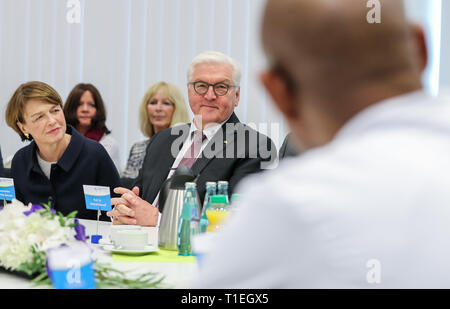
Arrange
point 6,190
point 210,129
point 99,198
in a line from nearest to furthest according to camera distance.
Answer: point 99,198
point 6,190
point 210,129

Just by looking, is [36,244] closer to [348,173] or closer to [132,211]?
[132,211]

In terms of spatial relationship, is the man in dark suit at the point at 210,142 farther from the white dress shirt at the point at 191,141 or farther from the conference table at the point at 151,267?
the conference table at the point at 151,267

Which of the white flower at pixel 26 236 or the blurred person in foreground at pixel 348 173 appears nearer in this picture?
the blurred person in foreground at pixel 348 173

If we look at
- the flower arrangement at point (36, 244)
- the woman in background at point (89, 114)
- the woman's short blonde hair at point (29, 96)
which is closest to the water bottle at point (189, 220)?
the flower arrangement at point (36, 244)

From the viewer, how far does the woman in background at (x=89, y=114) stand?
5082 mm

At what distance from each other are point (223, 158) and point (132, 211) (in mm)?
646

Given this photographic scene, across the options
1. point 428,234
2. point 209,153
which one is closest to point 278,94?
point 428,234

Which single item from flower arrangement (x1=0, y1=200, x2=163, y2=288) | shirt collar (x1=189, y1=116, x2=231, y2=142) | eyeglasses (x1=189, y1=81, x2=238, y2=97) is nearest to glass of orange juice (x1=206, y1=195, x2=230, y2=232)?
flower arrangement (x1=0, y1=200, x2=163, y2=288)

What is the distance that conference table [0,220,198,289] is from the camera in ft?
5.22

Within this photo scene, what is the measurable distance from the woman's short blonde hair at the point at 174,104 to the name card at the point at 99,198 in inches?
93.0

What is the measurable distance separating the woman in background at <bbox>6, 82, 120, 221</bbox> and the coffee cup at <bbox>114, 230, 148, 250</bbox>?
1.18 m

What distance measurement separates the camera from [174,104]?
15.7 ft

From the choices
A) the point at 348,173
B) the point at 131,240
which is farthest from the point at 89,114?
the point at 348,173

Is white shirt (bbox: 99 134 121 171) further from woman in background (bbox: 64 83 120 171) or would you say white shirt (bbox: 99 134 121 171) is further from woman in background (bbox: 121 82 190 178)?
woman in background (bbox: 121 82 190 178)
